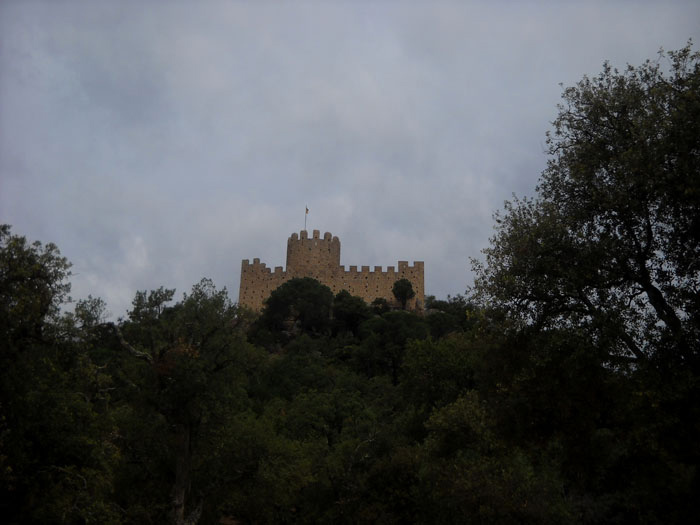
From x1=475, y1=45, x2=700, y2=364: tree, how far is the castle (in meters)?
62.5

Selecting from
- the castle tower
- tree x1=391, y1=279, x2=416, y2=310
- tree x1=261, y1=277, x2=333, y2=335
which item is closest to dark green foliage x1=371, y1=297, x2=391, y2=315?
tree x1=391, y1=279, x2=416, y2=310

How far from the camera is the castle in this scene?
76.4 m

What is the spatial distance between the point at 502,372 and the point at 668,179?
4.89 meters

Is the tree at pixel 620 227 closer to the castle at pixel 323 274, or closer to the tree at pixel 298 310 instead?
the tree at pixel 298 310

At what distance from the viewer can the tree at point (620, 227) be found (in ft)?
34.2

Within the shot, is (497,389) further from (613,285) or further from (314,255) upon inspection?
(314,255)

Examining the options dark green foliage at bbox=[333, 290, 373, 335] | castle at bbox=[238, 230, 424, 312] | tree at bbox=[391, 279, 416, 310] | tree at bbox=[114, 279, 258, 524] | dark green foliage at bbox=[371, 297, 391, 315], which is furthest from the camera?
castle at bbox=[238, 230, 424, 312]

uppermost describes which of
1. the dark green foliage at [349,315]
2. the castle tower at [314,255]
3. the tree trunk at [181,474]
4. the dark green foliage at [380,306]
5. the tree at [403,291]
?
the castle tower at [314,255]

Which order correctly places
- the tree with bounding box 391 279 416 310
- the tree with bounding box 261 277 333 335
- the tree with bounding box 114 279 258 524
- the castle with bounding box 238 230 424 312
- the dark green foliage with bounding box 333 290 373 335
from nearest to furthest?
the tree with bounding box 114 279 258 524 → the tree with bounding box 261 277 333 335 → the dark green foliage with bounding box 333 290 373 335 → the tree with bounding box 391 279 416 310 → the castle with bounding box 238 230 424 312

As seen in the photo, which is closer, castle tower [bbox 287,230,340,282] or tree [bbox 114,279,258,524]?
tree [bbox 114,279,258,524]

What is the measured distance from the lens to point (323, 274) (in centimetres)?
7738

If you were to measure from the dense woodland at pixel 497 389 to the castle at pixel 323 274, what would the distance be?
2033 inches

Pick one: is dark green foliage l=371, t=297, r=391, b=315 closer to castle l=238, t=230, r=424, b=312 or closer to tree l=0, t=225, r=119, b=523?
castle l=238, t=230, r=424, b=312

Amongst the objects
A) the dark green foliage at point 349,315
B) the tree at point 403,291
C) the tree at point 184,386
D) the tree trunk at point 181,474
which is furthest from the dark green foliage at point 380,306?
the tree trunk at point 181,474
